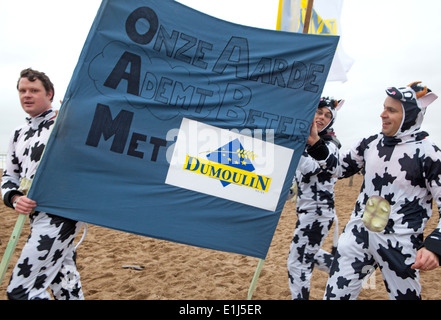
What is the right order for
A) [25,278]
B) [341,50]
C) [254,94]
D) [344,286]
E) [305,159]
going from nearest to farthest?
[25,278], [344,286], [254,94], [305,159], [341,50]

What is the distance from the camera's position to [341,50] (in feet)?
14.6

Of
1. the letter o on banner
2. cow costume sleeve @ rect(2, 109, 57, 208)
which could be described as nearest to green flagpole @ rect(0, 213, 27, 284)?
cow costume sleeve @ rect(2, 109, 57, 208)

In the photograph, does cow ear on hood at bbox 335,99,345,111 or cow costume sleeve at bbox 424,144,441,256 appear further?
cow ear on hood at bbox 335,99,345,111

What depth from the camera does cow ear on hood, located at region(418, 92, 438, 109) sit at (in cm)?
267

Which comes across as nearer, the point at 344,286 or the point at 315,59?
the point at 344,286

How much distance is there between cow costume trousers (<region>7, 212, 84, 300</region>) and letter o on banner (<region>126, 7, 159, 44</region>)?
1498 millimetres

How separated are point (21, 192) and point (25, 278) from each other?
25.7 inches

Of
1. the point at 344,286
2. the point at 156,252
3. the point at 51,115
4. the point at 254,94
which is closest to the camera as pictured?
the point at 344,286

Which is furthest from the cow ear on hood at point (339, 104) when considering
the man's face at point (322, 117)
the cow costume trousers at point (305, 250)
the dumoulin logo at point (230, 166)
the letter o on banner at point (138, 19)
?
the letter o on banner at point (138, 19)

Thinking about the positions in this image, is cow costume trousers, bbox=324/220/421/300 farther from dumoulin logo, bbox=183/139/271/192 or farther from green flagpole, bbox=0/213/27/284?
green flagpole, bbox=0/213/27/284

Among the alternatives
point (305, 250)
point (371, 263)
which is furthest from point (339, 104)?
point (371, 263)
